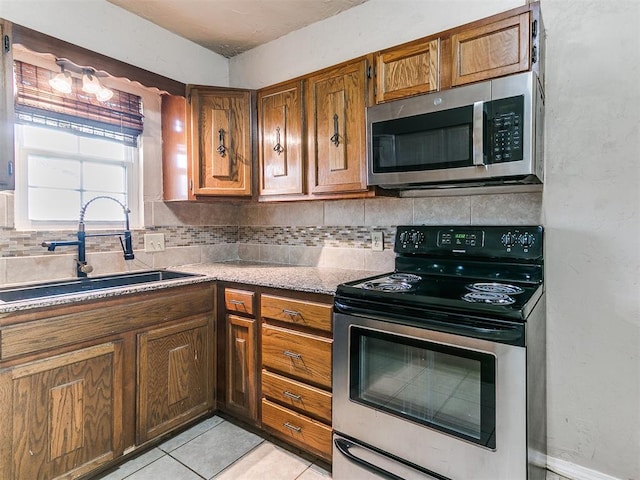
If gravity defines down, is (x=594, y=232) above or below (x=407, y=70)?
below

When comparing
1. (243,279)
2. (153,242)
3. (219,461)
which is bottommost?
(219,461)

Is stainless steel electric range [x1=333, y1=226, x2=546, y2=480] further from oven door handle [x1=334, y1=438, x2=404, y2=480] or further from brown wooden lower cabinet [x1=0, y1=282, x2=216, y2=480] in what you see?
brown wooden lower cabinet [x1=0, y1=282, x2=216, y2=480]

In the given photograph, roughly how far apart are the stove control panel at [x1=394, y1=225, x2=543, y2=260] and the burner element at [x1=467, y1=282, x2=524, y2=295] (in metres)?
0.18

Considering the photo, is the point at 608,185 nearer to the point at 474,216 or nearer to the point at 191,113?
the point at 474,216

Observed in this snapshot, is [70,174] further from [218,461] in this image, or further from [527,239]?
[527,239]

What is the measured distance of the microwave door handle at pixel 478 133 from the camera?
1.50m

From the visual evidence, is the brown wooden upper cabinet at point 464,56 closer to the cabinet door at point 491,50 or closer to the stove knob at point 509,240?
the cabinet door at point 491,50

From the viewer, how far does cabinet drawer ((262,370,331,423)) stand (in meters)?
1.71

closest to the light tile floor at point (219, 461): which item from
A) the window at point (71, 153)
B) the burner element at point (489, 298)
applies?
the burner element at point (489, 298)

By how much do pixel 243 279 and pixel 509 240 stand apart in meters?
1.35

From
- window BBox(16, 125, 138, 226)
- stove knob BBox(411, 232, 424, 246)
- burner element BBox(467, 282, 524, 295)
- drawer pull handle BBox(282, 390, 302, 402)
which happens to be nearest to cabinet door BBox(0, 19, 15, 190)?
window BBox(16, 125, 138, 226)

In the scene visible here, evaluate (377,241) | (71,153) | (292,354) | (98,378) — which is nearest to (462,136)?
(377,241)

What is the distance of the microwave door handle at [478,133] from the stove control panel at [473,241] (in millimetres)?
416

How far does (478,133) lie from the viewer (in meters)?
1.51
